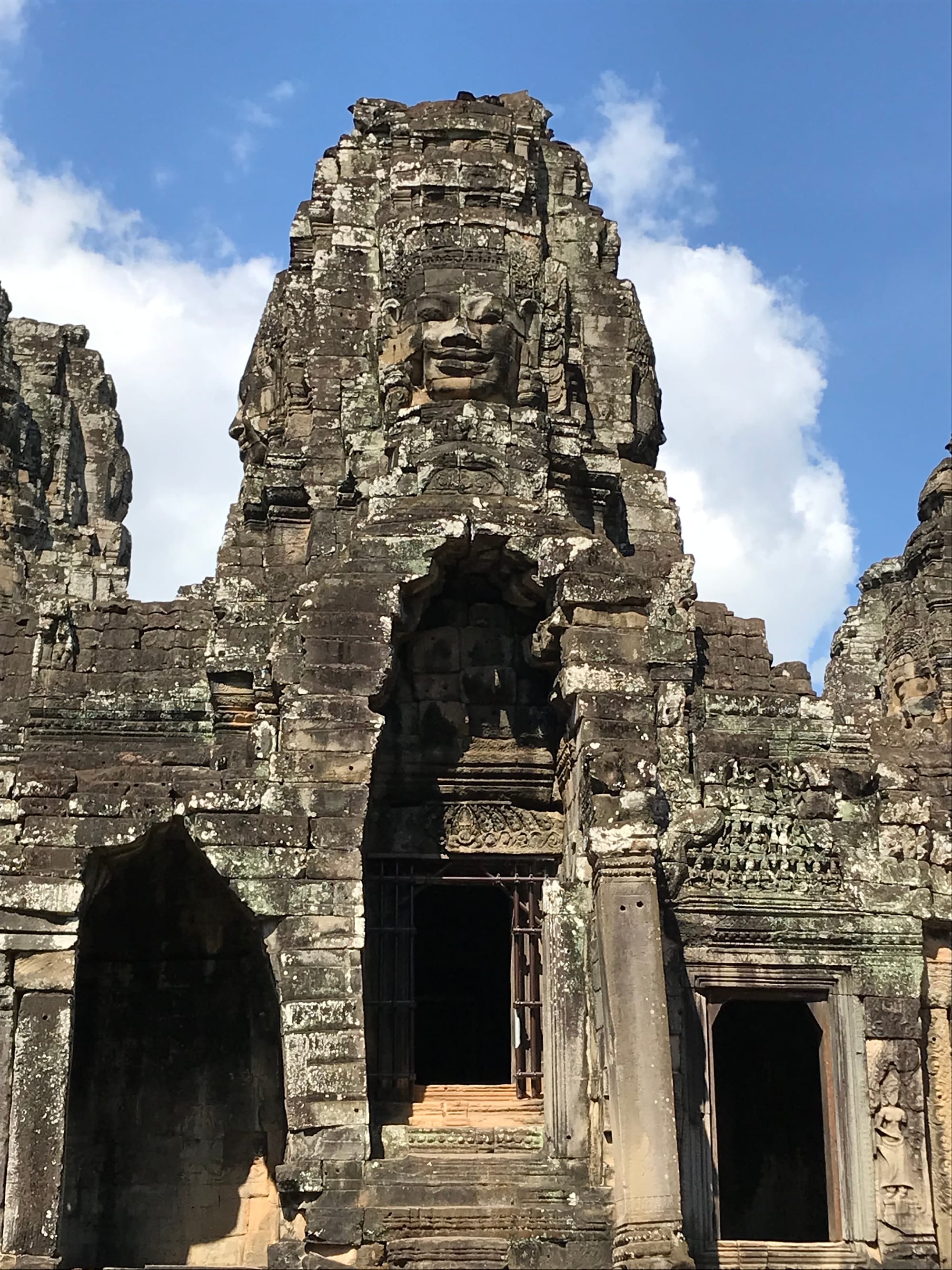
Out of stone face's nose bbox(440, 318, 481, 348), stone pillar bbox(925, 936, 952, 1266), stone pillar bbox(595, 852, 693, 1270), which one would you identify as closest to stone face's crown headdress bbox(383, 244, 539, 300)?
stone face's nose bbox(440, 318, 481, 348)

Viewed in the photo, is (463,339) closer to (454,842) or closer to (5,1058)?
(454,842)

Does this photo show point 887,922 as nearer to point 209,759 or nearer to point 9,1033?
point 209,759

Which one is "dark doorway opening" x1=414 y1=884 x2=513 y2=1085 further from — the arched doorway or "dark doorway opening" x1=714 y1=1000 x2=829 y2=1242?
the arched doorway

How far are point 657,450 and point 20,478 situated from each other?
25.6ft

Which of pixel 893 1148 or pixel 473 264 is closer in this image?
pixel 893 1148

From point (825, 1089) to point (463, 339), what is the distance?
286 inches

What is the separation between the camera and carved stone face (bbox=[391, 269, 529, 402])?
16922 mm

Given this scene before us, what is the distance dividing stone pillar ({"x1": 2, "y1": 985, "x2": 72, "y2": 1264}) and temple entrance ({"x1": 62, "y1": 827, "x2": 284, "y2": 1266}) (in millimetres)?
1907

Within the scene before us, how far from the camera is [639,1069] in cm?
1338

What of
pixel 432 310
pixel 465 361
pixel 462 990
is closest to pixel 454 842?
pixel 465 361

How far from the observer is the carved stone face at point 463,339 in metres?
16.9

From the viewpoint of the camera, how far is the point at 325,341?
18.6m

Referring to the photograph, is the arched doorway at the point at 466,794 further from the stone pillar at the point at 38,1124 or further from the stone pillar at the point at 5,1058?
the stone pillar at the point at 5,1058

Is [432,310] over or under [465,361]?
over
